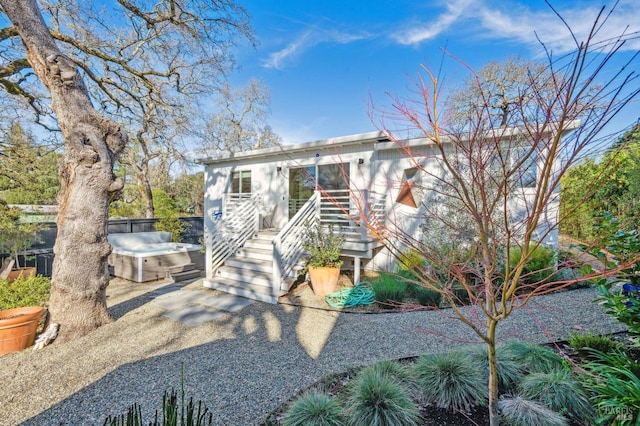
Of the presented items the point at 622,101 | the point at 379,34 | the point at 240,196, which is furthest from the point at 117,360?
the point at 379,34

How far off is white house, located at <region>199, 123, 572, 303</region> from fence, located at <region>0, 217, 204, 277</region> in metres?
1.91

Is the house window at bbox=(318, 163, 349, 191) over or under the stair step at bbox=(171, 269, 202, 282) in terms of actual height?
over

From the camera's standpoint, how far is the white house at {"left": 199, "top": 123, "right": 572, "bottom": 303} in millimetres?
5691

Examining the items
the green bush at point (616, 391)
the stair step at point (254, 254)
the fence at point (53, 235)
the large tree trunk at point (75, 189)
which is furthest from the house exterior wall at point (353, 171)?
the green bush at point (616, 391)

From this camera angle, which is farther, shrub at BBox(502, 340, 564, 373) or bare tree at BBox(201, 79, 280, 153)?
bare tree at BBox(201, 79, 280, 153)

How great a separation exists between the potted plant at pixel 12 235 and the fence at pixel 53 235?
25cm

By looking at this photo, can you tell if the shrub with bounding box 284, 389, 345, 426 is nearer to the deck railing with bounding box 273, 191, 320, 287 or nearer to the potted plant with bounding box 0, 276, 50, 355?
the deck railing with bounding box 273, 191, 320, 287

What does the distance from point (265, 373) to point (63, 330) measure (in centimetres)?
279

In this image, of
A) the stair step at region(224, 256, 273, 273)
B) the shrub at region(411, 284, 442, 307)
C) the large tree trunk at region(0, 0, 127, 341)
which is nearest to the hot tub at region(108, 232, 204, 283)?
the stair step at region(224, 256, 273, 273)

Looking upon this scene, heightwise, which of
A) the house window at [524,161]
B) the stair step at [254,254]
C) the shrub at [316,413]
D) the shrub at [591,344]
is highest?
the house window at [524,161]

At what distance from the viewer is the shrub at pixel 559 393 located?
6.44 feet

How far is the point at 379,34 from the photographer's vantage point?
730 cm

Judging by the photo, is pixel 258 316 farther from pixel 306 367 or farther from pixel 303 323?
pixel 306 367

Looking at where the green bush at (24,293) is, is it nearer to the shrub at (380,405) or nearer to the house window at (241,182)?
the shrub at (380,405)
